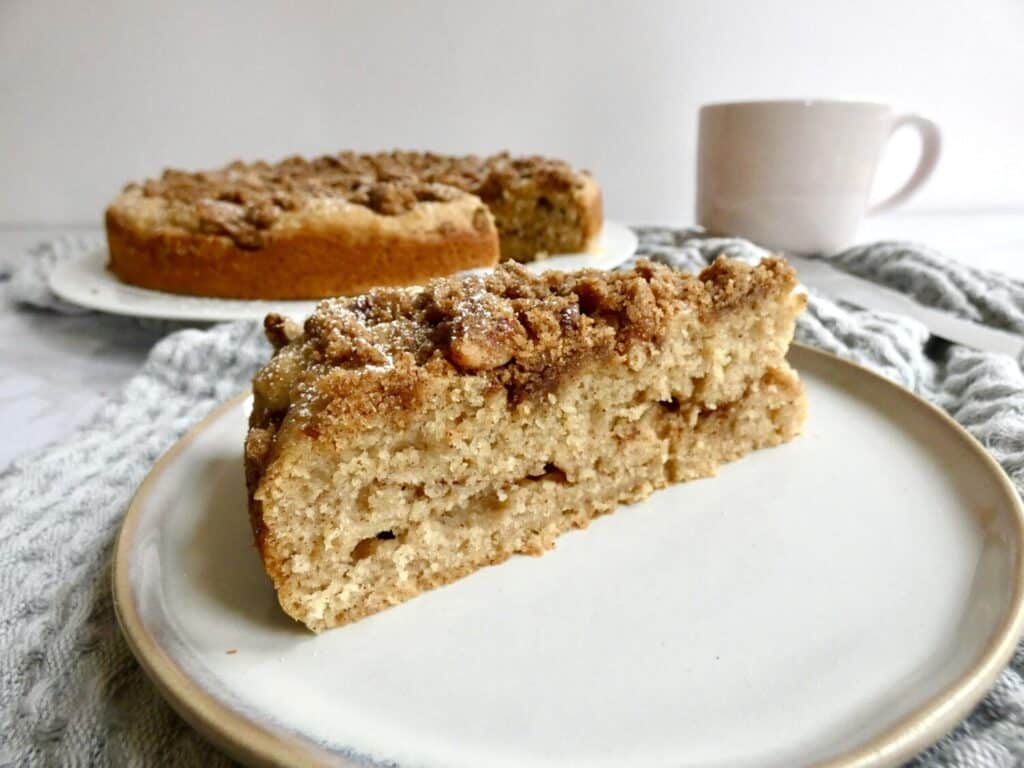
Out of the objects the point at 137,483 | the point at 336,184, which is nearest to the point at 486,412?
the point at 137,483

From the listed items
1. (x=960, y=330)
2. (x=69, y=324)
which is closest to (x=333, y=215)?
(x=69, y=324)

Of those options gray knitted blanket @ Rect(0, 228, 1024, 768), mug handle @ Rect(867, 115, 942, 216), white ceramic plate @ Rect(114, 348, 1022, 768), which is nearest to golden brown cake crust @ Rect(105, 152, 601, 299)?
gray knitted blanket @ Rect(0, 228, 1024, 768)

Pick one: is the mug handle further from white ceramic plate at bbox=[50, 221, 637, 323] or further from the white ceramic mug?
white ceramic plate at bbox=[50, 221, 637, 323]

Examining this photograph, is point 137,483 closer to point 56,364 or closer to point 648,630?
point 56,364

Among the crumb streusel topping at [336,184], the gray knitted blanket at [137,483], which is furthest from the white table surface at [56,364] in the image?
the crumb streusel topping at [336,184]

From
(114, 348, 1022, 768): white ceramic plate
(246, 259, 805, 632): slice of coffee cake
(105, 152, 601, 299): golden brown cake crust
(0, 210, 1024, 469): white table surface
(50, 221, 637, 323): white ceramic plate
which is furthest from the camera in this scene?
(105, 152, 601, 299): golden brown cake crust
